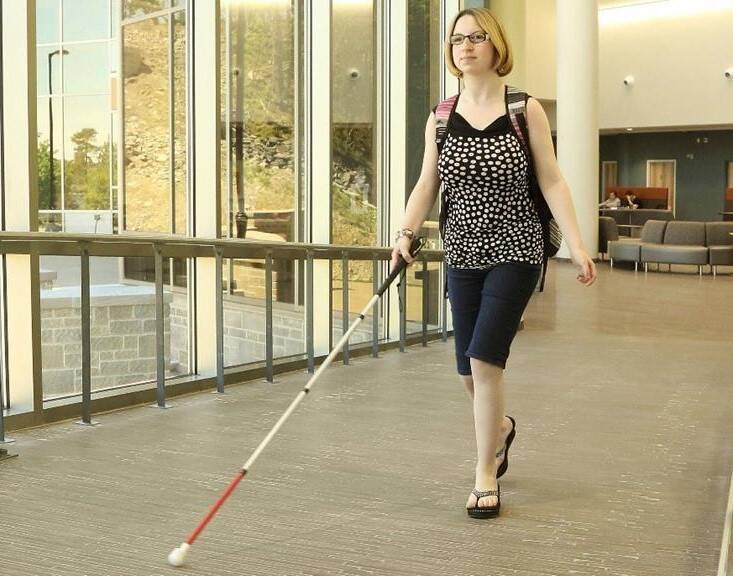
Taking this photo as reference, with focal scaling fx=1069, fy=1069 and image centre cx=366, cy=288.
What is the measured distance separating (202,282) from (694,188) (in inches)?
1216

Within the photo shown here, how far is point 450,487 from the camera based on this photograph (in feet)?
14.1

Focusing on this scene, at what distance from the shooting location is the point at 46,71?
5.95 m

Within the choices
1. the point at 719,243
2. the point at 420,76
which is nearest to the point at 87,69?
the point at 420,76

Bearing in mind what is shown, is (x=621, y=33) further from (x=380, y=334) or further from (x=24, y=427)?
(x=24, y=427)

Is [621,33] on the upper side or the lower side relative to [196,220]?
upper

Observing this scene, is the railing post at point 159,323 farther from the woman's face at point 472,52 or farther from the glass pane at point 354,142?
the woman's face at point 472,52

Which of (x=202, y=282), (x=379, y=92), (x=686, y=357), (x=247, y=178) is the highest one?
(x=379, y=92)

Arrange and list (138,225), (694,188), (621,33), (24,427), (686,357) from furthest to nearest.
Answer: (694,188)
(621,33)
(686,357)
(138,225)
(24,427)

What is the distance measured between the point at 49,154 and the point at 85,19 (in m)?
0.95

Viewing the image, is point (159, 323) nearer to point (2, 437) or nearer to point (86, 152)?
point (86, 152)

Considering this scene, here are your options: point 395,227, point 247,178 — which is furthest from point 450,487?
point 395,227

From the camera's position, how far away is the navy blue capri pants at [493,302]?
374cm

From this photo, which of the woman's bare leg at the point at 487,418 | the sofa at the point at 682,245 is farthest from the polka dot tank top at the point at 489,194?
the sofa at the point at 682,245

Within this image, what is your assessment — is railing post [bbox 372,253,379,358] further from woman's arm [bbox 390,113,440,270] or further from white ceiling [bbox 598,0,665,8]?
white ceiling [bbox 598,0,665,8]
